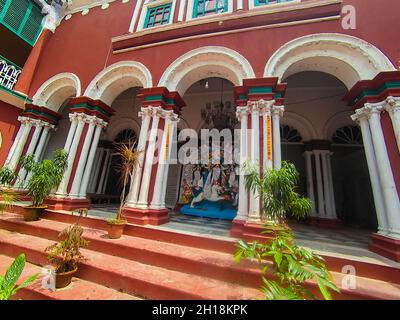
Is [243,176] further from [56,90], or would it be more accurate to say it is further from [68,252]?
[56,90]

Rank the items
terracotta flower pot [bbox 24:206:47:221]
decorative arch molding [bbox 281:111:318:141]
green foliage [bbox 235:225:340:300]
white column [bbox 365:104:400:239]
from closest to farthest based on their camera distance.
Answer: green foliage [bbox 235:225:340:300], white column [bbox 365:104:400:239], terracotta flower pot [bbox 24:206:47:221], decorative arch molding [bbox 281:111:318:141]

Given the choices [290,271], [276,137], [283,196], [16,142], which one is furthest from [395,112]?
[16,142]

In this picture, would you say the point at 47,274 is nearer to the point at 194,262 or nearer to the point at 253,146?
the point at 194,262

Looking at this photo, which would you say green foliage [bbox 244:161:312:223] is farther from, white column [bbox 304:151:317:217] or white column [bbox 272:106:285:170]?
white column [bbox 304:151:317:217]

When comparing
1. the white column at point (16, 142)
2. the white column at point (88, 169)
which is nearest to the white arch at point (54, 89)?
the white column at point (16, 142)

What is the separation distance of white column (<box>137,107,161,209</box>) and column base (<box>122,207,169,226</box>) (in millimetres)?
157

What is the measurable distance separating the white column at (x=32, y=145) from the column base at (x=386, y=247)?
9.58 metres

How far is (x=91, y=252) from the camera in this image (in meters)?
3.34

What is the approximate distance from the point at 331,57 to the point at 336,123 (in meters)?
3.90

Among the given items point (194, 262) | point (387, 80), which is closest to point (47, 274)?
point (194, 262)

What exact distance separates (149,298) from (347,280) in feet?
8.93

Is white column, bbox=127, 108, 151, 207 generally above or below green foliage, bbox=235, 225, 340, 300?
above

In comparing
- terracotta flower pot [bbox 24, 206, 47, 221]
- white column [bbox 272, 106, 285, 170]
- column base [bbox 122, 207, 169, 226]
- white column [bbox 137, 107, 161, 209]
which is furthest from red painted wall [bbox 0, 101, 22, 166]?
white column [bbox 272, 106, 285, 170]

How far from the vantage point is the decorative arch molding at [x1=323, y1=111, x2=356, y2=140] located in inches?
282
